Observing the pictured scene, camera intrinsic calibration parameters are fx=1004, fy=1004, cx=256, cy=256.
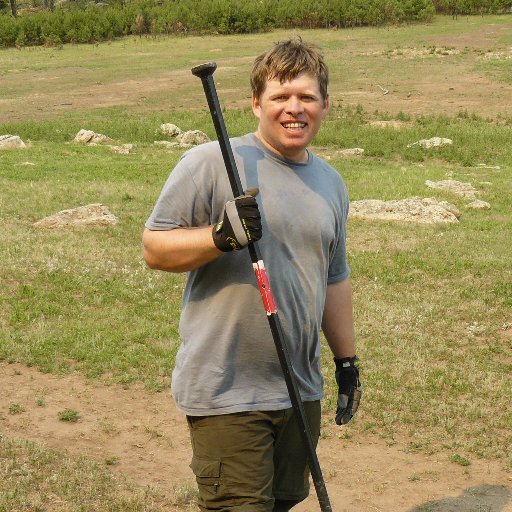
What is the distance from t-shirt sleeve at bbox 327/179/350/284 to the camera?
4.09 m

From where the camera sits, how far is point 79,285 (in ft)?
33.5

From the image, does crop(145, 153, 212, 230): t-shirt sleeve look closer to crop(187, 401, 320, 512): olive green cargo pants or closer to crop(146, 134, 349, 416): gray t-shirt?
crop(146, 134, 349, 416): gray t-shirt

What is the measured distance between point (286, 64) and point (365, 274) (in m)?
7.76

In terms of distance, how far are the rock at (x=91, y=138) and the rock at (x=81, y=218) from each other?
11587mm

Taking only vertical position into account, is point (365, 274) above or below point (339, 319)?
below

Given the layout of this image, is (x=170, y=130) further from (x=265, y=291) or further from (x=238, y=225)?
(x=238, y=225)

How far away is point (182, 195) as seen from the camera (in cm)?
364

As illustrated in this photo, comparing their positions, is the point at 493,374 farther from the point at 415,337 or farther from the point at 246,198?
the point at 246,198

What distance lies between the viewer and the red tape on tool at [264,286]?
359 centimetres

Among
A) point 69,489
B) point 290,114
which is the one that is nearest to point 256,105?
point 290,114

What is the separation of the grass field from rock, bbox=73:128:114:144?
126 centimetres

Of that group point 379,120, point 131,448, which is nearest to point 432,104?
point 379,120

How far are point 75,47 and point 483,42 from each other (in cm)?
2343

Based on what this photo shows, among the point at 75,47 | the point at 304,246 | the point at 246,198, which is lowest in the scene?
the point at 75,47
